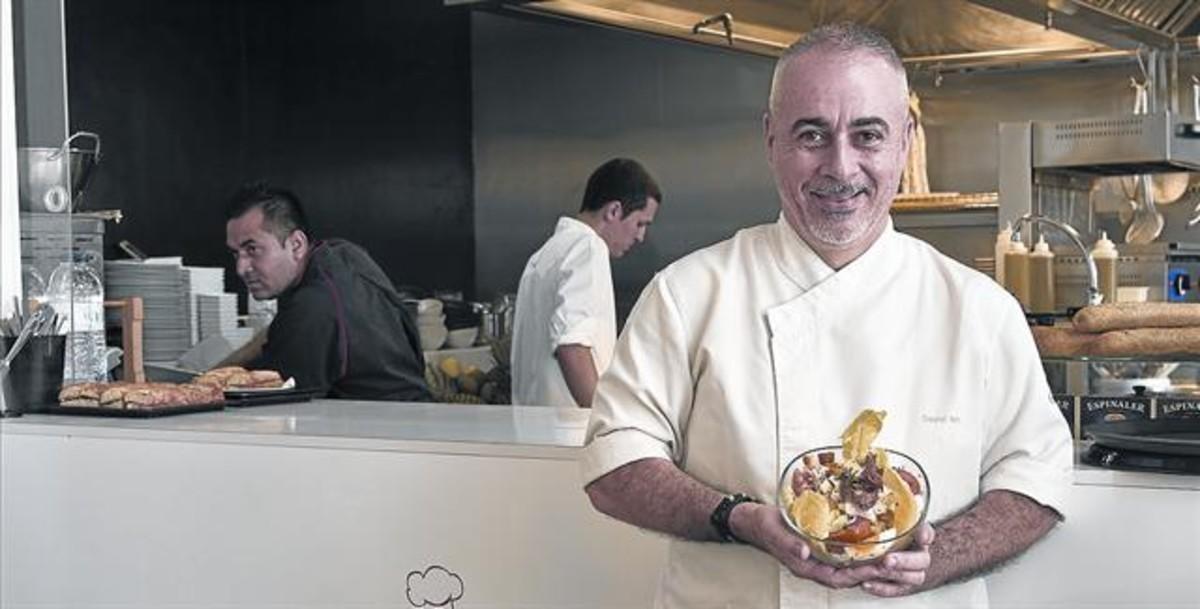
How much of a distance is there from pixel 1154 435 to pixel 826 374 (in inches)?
21.1

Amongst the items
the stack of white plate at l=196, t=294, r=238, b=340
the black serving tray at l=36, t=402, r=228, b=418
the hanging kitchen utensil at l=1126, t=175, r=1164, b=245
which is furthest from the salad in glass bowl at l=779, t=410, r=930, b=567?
the hanging kitchen utensil at l=1126, t=175, r=1164, b=245

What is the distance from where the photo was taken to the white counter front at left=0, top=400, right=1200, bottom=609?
2102 mm

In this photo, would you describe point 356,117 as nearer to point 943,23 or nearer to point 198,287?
point 198,287

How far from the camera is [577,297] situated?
14.8 feet

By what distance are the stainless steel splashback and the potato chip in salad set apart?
3504mm

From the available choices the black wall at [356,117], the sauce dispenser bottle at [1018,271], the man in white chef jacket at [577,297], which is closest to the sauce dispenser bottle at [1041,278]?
the sauce dispenser bottle at [1018,271]

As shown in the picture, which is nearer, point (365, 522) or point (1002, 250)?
point (365, 522)

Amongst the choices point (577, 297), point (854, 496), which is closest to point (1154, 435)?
point (854, 496)

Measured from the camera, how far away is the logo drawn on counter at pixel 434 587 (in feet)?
8.50

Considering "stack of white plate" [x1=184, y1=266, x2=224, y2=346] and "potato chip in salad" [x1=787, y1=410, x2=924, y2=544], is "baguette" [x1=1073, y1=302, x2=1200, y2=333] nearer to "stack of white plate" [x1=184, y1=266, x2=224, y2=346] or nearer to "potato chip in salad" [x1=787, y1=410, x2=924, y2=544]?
"potato chip in salad" [x1=787, y1=410, x2=924, y2=544]

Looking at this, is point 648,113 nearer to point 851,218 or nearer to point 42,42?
point 42,42

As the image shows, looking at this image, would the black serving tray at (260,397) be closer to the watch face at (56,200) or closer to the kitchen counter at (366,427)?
the kitchen counter at (366,427)

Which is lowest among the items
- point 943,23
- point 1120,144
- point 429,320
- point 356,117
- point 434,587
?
point 434,587

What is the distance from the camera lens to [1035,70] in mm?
6535
